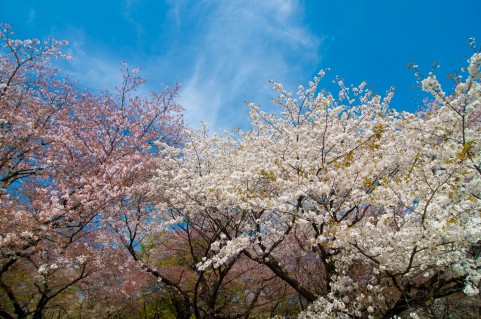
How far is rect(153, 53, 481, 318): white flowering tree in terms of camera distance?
520 centimetres

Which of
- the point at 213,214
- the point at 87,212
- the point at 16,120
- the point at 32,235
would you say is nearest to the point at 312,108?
the point at 213,214

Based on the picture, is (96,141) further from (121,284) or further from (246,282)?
(246,282)

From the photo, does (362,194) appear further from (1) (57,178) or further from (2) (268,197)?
(1) (57,178)

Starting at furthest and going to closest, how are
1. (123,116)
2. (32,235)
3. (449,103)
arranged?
(123,116), (32,235), (449,103)

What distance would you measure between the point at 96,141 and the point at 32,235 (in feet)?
20.3

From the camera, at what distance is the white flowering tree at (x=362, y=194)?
5203mm

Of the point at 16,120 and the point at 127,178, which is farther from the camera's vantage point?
the point at 127,178

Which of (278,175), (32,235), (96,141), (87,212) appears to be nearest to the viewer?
(32,235)

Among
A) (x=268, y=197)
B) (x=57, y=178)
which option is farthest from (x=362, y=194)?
(x=57, y=178)

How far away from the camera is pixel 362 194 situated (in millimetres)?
6980

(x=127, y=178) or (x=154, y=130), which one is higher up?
(x=154, y=130)

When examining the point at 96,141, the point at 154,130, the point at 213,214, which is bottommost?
the point at 213,214

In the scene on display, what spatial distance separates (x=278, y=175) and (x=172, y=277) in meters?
11.9

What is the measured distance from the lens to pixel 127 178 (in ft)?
39.4
